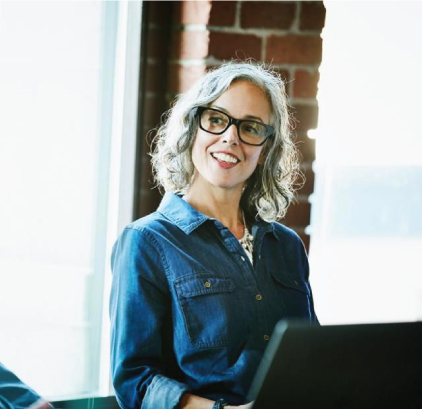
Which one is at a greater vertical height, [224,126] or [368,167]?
[224,126]

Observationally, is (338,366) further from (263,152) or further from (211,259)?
(263,152)

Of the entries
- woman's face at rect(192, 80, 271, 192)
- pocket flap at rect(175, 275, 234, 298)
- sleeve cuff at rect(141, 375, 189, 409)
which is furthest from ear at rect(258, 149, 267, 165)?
sleeve cuff at rect(141, 375, 189, 409)

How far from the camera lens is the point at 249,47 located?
1920mm

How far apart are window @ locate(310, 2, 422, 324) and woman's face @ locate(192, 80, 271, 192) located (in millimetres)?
482

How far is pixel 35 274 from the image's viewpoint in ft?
5.95

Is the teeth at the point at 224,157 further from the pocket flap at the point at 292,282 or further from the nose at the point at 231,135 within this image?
the pocket flap at the point at 292,282

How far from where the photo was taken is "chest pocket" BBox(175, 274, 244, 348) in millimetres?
1456

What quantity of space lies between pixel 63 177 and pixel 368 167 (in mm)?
977

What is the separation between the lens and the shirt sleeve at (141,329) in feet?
4.55

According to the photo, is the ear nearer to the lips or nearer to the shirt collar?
the lips

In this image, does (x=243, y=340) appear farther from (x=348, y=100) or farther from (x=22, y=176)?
(x=348, y=100)

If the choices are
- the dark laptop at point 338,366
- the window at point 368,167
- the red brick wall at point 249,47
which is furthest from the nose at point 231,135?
the dark laptop at point 338,366

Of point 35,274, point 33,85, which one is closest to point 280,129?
point 33,85

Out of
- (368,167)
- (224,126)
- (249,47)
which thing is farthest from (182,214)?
(368,167)
